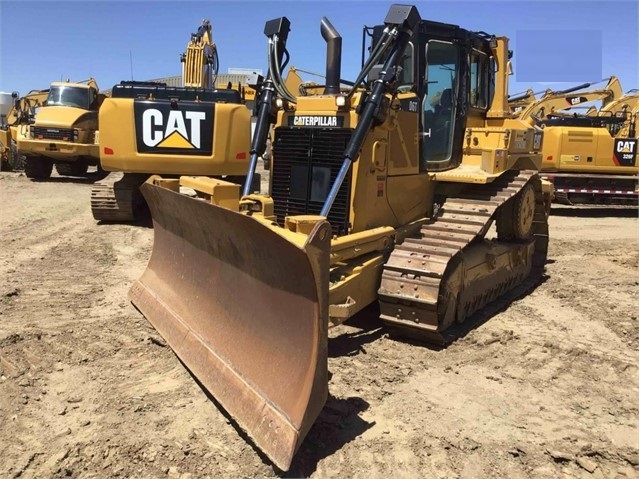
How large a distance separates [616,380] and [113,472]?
3494mm

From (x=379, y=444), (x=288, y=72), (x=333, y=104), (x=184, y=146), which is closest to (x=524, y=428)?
(x=379, y=444)

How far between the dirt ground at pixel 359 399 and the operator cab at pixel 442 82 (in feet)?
5.93

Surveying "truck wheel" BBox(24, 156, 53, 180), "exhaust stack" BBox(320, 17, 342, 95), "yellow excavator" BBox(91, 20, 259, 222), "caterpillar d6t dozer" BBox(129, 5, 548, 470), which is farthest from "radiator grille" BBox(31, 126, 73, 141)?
"exhaust stack" BBox(320, 17, 342, 95)

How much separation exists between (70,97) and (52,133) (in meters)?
1.87

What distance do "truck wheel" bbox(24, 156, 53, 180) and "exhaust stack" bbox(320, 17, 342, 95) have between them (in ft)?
46.3

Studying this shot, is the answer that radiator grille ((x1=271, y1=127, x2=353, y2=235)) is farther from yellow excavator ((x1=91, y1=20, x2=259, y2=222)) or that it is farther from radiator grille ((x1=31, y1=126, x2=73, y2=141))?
radiator grille ((x1=31, y1=126, x2=73, y2=141))

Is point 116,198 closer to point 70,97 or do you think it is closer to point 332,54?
point 332,54

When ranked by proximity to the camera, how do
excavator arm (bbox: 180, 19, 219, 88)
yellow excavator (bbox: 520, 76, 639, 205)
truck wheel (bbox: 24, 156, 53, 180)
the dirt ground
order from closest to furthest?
the dirt ground → yellow excavator (bbox: 520, 76, 639, 205) → excavator arm (bbox: 180, 19, 219, 88) → truck wheel (bbox: 24, 156, 53, 180)

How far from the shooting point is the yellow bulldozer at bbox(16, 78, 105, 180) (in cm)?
1518

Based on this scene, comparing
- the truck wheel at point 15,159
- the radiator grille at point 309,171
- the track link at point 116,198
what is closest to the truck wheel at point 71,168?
the truck wheel at point 15,159

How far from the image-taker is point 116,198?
9.66m

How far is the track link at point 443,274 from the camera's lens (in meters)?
4.68

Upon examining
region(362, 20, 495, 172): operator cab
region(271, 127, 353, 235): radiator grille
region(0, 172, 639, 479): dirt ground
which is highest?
region(362, 20, 495, 172): operator cab

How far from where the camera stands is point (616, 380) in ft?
14.3
